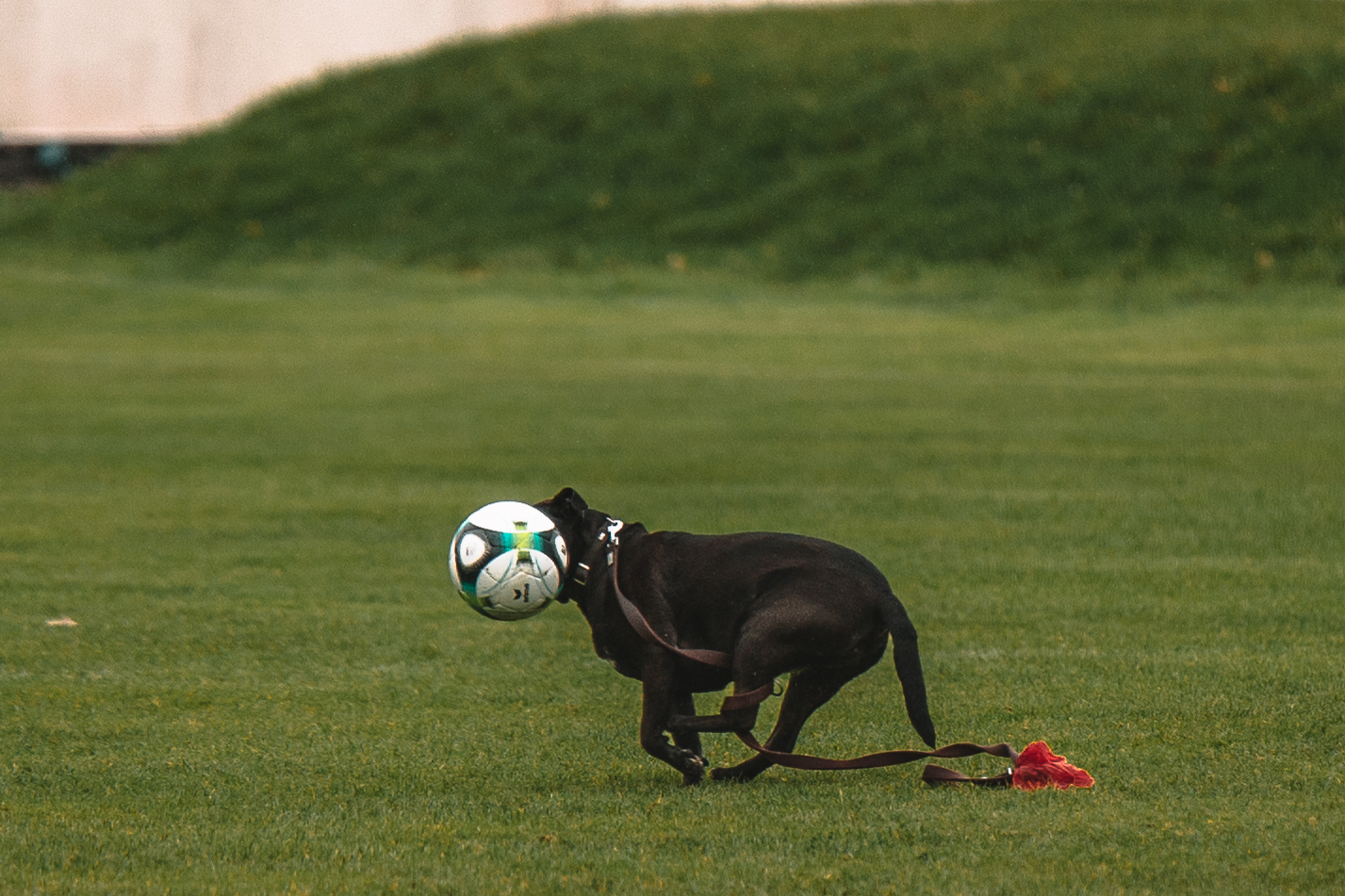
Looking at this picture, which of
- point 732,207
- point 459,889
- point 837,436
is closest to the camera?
point 459,889

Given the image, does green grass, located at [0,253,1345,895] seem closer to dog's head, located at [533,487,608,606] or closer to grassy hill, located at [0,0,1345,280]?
dog's head, located at [533,487,608,606]

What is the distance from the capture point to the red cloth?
17.4 feet

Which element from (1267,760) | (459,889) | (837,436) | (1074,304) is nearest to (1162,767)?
(1267,760)

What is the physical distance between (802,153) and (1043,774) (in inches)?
1091

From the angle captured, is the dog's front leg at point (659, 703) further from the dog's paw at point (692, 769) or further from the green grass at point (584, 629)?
the green grass at point (584, 629)

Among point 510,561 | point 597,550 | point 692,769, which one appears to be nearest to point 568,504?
point 597,550

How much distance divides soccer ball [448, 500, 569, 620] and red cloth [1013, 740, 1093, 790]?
58.0 inches

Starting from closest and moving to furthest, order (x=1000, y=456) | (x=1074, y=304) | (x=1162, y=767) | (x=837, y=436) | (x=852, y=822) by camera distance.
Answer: (x=852, y=822), (x=1162, y=767), (x=1000, y=456), (x=837, y=436), (x=1074, y=304)

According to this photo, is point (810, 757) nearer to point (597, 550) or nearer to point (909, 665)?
point (909, 665)

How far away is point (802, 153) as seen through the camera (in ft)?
106

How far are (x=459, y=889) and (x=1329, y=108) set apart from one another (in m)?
27.0

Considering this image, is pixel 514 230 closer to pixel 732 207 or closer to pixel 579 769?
pixel 732 207

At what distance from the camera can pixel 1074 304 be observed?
23234 millimetres

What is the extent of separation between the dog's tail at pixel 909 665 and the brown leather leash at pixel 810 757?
0.25 m
